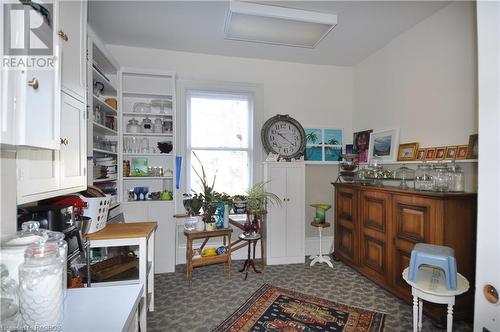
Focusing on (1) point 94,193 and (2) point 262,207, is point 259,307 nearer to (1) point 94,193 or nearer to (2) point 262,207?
(2) point 262,207

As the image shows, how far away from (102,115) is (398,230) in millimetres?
3462

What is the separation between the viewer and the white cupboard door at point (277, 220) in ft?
11.2

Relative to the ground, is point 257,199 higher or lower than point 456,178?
lower

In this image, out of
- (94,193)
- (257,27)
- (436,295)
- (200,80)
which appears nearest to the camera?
(436,295)

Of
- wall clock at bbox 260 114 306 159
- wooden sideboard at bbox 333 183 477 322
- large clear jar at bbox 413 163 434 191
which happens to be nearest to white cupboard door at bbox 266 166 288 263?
wall clock at bbox 260 114 306 159

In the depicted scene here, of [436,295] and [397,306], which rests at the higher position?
[436,295]

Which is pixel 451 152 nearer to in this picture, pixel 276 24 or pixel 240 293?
pixel 276 24

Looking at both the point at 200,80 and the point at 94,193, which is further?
the point at 200,80

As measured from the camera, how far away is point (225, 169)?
3.72 meters

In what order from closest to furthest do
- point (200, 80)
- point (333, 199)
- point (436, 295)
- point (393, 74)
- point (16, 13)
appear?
point (16, 13)
point (436, 295)
point (393, 74)
point (200, 80)
point (333, 199)

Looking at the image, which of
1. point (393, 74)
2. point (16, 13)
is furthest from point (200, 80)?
point (16, 13)

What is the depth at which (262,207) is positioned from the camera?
327 cm

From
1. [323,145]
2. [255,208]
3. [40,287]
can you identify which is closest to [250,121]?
[323,145]

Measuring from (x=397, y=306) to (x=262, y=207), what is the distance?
1.71m
